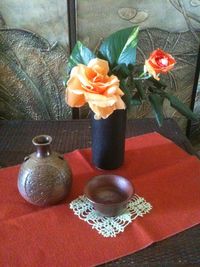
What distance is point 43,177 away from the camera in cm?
71

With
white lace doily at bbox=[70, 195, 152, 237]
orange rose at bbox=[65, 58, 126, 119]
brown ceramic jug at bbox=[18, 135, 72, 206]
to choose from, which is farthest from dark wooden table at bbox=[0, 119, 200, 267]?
orange rose at bbox=[65, 58, 126, 119]

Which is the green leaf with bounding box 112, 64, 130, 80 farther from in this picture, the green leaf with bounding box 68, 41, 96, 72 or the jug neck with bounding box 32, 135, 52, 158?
the jug neck with bounding box 32, 135, 52, 158

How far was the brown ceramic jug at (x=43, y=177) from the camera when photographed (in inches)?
27.9

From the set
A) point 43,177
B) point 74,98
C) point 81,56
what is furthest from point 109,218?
point 81,56

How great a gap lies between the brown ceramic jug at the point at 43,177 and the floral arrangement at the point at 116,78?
133 millimetres

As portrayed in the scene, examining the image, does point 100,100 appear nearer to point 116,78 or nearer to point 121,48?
point 116,78

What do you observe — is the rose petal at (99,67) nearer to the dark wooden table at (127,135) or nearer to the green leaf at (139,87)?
the green leaf at (139,87)

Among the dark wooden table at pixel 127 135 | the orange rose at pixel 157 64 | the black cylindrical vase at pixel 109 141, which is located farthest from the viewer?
the black cylindrical vase at pixel 109 141

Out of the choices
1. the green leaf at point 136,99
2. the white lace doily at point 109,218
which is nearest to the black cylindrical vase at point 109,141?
the green leaf at point 136,99

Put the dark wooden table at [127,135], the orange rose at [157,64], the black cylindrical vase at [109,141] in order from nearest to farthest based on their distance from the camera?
1. the dark wooden table at [127,135]
2. the orange rose at [157,64]
3. the black cylindrical vase at [109,141]

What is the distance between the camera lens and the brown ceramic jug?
0.71 meters

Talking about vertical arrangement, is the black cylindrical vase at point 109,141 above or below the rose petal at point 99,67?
below

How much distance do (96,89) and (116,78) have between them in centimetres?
6

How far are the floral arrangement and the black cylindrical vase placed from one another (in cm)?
8
